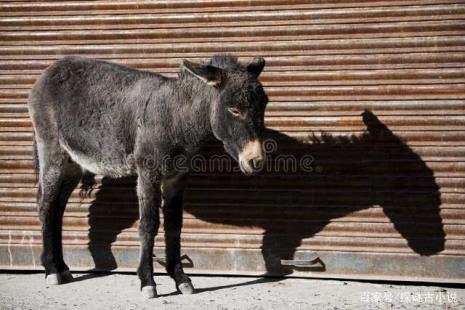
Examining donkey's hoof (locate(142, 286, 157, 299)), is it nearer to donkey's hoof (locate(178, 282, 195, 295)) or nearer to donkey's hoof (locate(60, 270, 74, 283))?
donkey's hoof (locate(178, 282, 195, 295))

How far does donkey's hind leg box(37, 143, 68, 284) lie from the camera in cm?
651

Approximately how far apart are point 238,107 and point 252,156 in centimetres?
42

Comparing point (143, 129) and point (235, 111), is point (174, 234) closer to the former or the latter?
point (143, 129)

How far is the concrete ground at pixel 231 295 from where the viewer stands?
5.68 metres

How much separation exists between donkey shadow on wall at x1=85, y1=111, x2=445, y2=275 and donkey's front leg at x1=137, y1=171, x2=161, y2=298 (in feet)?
2.96

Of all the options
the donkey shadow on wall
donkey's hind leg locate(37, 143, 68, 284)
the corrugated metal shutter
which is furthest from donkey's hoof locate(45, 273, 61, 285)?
the donkey shadow on wall

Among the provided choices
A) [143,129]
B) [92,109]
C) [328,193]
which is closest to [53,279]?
[92,109]

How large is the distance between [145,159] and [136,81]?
2.73 feet

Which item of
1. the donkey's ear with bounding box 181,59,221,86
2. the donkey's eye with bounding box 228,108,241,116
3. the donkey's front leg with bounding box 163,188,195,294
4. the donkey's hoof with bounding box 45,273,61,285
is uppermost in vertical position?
the donkey's ear with bounding box 181,59,221,86

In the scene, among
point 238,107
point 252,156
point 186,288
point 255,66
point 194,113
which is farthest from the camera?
point 186,288

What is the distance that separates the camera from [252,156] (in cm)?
530

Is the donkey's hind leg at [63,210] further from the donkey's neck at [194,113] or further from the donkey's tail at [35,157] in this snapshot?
the donkey's neck at [194,113]

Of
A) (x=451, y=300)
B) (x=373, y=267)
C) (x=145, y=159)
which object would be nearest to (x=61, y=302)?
(x=145, y=159)

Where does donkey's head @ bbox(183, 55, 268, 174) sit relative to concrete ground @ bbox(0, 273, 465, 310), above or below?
above
